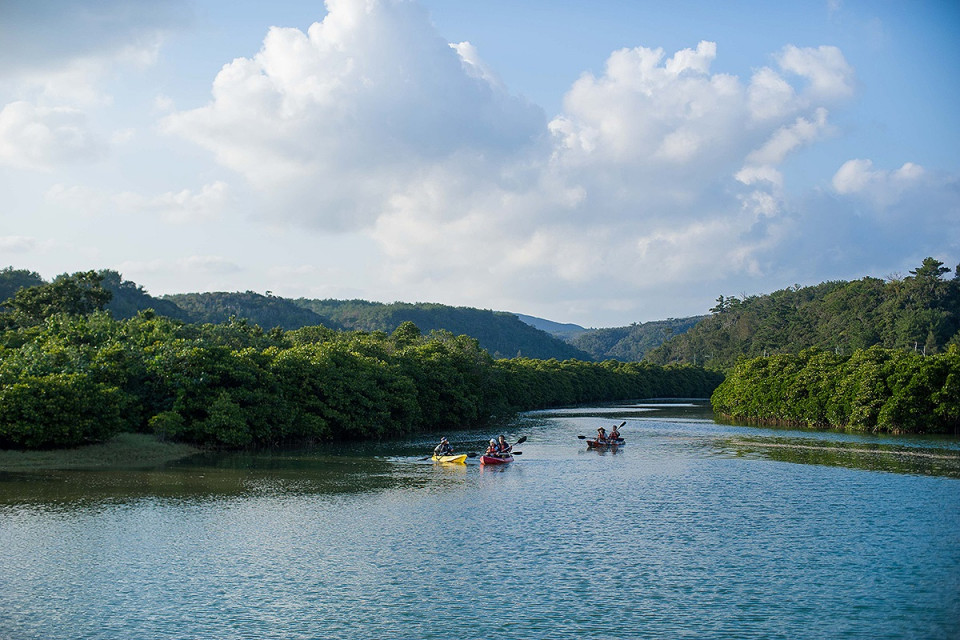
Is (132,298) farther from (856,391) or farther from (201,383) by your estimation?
(856,391)

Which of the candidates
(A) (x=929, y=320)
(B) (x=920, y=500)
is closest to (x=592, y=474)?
(B) (x=920, y=500)

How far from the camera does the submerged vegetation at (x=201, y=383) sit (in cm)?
3828

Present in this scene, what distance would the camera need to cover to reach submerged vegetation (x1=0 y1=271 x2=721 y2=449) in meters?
38.3

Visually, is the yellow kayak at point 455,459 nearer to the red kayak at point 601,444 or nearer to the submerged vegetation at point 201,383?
the submerged vegetation at point 201,383

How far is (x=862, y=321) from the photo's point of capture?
122188 millimetres

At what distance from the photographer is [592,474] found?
126 ft

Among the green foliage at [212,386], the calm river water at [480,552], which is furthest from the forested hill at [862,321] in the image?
the calm river water at [480,552]

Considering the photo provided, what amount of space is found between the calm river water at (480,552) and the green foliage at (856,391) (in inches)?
755

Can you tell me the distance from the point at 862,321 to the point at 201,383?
4220 inches

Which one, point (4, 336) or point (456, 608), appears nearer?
point (456, 608)

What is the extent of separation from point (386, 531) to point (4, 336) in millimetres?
35471

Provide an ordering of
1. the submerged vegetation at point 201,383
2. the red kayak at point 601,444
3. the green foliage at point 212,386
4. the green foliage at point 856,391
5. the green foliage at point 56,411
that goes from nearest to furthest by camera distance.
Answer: the green foliage at point 56,411, the green foliage at point 212,386, the submerged vegetation at point 201,383, the red kayak at point 601,444, the green foliage at point 856,391

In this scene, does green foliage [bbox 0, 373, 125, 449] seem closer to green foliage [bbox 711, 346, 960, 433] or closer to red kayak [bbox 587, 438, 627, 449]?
red kayak [bbox 587, 438, 627, 449]

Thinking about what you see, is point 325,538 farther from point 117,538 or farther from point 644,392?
point 644,392
